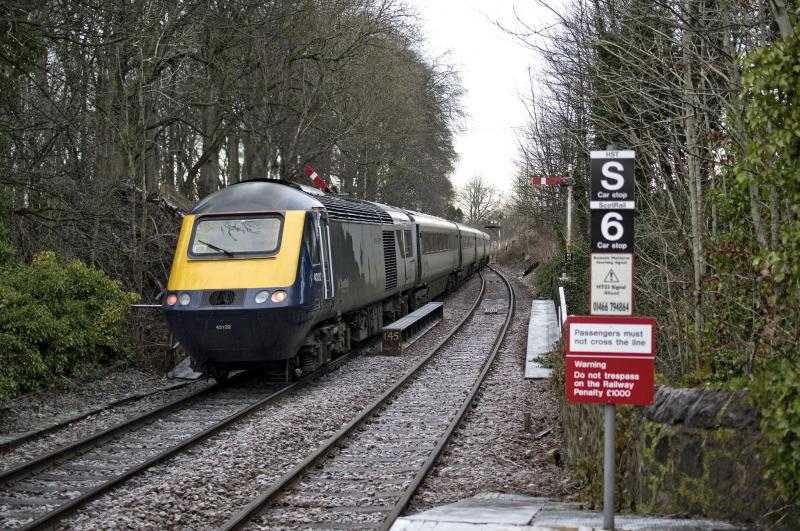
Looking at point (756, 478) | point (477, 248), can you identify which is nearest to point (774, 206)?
point (756, 478)

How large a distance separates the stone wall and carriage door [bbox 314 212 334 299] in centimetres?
743

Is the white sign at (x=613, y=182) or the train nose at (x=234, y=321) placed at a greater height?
the white sign at (x=613, y=182)

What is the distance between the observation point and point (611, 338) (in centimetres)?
507

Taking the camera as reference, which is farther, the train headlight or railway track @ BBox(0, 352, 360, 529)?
the train headlight

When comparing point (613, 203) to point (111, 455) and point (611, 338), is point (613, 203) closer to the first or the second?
point (611, 338)

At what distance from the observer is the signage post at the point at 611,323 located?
503 centimetres

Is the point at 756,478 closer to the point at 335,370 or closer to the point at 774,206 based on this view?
the point at 774,206

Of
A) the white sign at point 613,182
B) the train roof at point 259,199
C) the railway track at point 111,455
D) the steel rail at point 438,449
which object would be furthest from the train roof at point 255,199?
the white sign at point 613,182

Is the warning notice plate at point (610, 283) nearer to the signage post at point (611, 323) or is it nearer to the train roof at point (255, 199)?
the signage post at point (611, 323)

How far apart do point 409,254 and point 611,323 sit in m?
16.8

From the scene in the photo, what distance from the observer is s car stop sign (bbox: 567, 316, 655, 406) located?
5.02 meters

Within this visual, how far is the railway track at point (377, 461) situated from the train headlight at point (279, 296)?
76.5 inches

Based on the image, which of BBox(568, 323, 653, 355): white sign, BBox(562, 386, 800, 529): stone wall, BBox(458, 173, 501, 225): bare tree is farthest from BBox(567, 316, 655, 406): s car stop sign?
BBox(458, 173, 501, 225): bare tree

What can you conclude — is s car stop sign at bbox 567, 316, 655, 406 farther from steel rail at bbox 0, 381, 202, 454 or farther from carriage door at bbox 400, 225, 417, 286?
carriage door at bbox 400, 225, 417, 286
